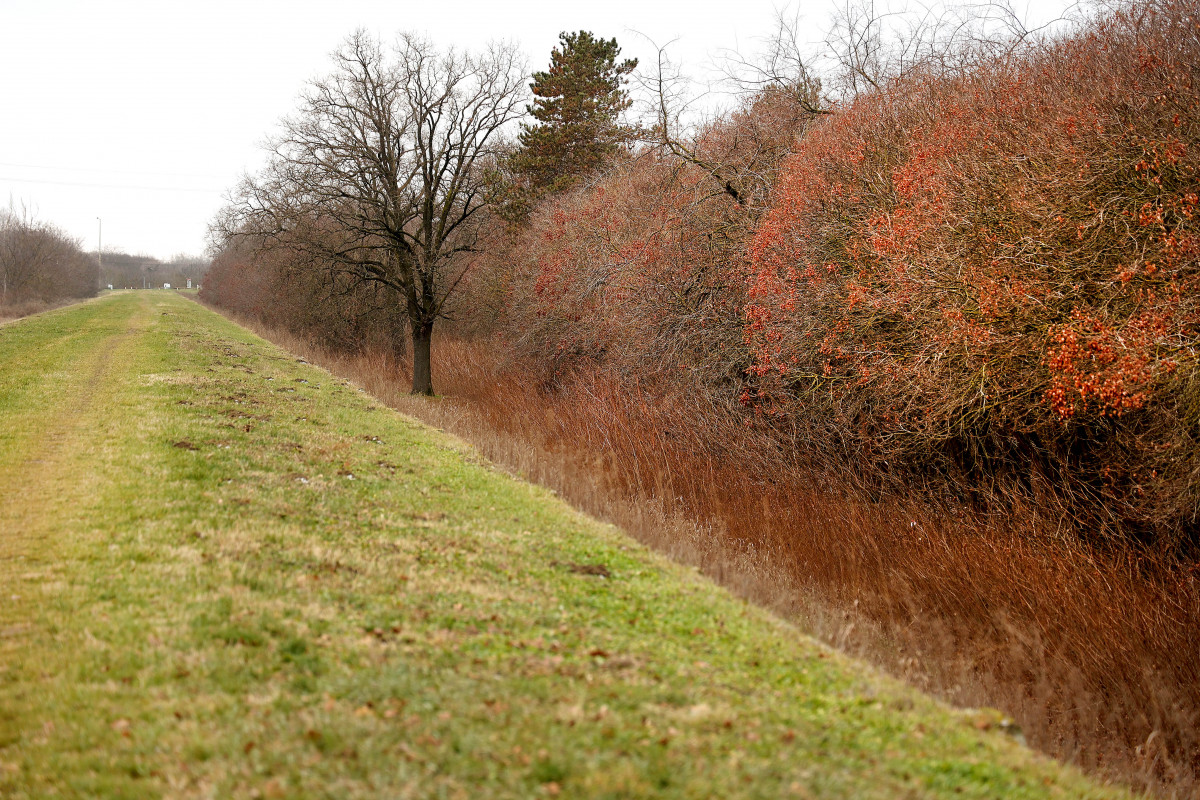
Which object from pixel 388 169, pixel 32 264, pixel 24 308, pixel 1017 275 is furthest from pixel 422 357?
pixel 32 264

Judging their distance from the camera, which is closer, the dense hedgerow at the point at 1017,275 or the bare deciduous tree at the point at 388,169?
the dense hedgerow at the point at 1017,275

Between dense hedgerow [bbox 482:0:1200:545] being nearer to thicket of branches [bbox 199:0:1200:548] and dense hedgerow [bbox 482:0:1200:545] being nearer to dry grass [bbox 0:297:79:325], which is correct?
thicket of branches [bbox 199:0:1200:548]

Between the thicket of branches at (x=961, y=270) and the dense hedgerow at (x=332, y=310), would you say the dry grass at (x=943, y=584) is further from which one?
the dense hedgerow at (x=332, y=310)

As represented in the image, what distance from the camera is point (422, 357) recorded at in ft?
74.8

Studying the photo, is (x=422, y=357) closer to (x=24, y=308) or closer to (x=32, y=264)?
(x=24, y=308)

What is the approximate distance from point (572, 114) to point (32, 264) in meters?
41.5

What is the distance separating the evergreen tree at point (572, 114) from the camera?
2809 cm

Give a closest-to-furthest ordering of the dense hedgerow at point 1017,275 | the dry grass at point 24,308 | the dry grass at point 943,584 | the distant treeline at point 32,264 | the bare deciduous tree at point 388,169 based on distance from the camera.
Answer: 1. the dry grass at point 943,584
2. the dense hedgerow at point 1017,275
3. the bare deciduous tree at point 388,169
4. the dry grass at point 24,308
5. the distant treeline at point 32,264

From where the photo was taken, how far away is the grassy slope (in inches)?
123

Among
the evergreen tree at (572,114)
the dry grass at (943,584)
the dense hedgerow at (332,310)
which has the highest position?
the evergreen tree at (572,114)

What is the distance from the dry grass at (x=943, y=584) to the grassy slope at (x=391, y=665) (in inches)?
70.6

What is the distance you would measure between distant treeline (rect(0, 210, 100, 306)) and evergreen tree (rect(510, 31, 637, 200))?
3480 cm

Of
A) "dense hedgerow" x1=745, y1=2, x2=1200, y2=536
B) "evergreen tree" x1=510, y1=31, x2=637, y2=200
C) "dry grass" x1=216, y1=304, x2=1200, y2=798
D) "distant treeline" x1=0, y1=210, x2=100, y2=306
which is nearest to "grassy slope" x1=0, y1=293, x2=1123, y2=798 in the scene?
"dry grass" x1=216, y1=304, x2=1200, y2=798

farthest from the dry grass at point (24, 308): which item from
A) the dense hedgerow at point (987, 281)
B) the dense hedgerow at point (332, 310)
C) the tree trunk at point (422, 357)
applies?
the dense hedgerow at point (987, 281)
